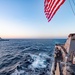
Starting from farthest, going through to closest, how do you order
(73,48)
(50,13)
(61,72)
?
Answer: (73,48), (61,72), (50,13)

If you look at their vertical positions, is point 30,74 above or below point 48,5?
below

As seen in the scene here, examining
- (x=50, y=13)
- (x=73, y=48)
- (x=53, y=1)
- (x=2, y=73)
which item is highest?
(x=53, y=1)

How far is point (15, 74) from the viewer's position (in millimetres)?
19984

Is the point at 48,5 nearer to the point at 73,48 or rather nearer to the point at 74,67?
the point at 74,67

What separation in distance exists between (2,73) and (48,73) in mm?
7624

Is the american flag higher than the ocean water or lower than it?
higher

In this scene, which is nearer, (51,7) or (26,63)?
(51,7)

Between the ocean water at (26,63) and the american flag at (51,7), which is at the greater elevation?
the american flag at (51,7)

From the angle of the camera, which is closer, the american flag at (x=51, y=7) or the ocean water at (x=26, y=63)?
the american flag at (x=51, y=7)

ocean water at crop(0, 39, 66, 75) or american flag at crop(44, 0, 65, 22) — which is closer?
american flag at crop(44, 0, 65, 22)

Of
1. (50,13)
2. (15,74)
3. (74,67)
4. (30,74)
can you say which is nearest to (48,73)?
(30,74)

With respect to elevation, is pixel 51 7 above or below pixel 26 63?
above

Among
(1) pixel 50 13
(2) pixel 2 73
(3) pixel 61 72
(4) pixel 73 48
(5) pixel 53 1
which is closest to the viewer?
(5) pixel 53 1

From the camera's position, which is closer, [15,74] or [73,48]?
[73,48]
